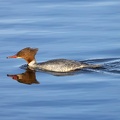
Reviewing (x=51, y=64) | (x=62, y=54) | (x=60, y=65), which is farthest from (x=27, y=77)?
(x=62, y=54)

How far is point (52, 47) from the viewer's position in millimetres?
20828

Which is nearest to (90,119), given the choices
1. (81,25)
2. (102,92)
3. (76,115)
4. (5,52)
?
(76,115)

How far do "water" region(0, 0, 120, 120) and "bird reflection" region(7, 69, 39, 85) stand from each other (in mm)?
82

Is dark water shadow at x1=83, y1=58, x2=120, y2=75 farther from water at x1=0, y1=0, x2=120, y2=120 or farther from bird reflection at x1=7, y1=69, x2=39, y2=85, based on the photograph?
bird reflection at x1=7, y1=69, x2=39, y2=85

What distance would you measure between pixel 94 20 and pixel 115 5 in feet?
7.45

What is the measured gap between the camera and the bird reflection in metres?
18.3

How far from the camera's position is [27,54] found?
65.6 ft

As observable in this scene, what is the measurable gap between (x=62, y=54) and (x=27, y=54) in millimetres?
1045

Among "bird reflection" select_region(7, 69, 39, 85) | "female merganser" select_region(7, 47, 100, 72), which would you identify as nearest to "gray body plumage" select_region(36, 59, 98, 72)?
"female merganser" select_region(7, 47, 100, 72)

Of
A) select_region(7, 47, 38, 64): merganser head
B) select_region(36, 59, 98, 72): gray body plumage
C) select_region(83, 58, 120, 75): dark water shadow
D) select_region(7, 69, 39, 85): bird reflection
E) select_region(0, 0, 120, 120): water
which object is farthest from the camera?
select_region(7, 47, 38, 64): merganser head

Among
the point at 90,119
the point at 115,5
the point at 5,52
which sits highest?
the point at 115,5

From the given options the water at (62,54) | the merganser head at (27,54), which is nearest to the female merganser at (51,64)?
the merganser head at (27,54)

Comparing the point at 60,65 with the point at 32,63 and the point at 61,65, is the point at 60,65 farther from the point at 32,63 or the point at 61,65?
the point at 32,63

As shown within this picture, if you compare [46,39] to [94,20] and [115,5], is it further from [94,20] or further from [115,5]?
[115,5]
